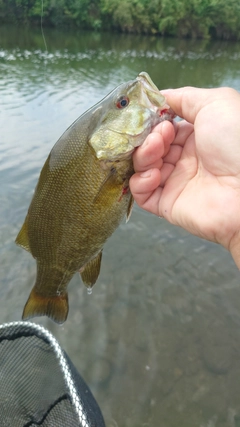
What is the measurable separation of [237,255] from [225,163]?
22.0 inches

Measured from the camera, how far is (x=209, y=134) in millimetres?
2070

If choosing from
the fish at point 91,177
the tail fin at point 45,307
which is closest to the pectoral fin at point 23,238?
the fish at point 91,177

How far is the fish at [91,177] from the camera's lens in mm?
1975

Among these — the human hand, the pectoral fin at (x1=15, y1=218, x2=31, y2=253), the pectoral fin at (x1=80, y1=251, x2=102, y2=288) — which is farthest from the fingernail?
the pectoral fin at (x1=15, y1=218, x2=31, y2=253)

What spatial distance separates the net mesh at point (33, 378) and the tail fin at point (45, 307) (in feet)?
0.43

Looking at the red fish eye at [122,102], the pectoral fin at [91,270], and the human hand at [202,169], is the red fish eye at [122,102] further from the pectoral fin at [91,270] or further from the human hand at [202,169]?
the pectoral fin at [91,270]

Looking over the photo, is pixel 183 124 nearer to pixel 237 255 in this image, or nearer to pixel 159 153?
pixel 159 153

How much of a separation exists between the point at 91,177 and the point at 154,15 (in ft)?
193

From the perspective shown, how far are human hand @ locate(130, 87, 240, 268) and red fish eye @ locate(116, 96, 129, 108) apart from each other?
0.77 ft

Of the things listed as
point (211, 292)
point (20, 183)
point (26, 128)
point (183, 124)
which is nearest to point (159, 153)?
point (183, 124)

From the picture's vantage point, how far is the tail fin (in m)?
2.66

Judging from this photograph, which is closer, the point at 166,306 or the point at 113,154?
the point at 113,154

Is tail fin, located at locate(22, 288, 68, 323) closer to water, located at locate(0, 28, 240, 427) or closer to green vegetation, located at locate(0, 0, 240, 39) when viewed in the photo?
water, located at locate(0, 28, 240, 427)

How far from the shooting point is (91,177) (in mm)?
2059
